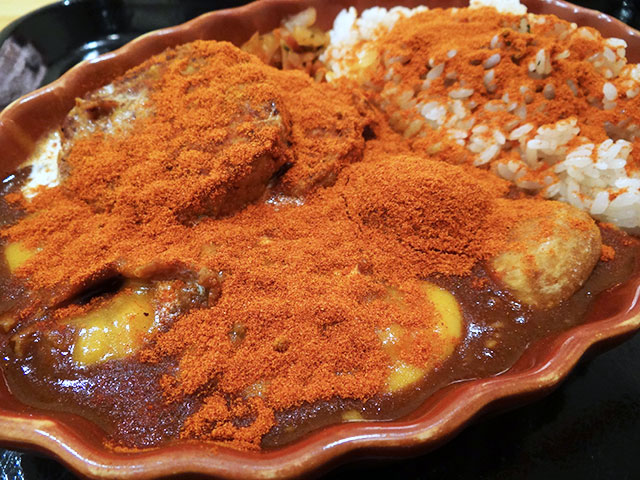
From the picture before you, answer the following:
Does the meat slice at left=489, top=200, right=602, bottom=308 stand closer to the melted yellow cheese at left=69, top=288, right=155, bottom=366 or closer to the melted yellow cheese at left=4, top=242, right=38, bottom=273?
the melted yellow cheese at left=69, top=288, right=155, bottom=366

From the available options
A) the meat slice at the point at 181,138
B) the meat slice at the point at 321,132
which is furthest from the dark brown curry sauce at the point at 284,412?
the meat slice at the point at 321,132

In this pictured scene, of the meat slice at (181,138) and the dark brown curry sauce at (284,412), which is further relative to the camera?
the meat slice at (181,138)

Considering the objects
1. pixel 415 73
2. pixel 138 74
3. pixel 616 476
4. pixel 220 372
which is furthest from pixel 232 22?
pixel 616 476

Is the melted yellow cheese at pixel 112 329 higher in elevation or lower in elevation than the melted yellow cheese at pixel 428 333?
higher

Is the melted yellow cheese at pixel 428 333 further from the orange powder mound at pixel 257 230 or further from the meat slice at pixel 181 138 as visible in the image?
the meat slice at pixel 181 138

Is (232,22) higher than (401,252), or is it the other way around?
(232,22)

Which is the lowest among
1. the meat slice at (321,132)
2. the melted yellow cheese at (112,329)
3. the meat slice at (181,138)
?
the melted yellow cheese at (112,329)

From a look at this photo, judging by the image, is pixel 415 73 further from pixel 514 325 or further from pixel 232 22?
pixel 514 325
